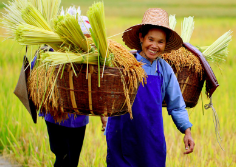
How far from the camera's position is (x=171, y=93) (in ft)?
7.36

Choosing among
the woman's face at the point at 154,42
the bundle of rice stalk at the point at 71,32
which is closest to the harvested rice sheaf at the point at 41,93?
the bundle of rice stalk at the point at 71,32

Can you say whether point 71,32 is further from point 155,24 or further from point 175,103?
point 175,103

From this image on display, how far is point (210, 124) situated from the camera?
168 inches

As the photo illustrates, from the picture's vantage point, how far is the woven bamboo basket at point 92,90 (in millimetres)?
1665

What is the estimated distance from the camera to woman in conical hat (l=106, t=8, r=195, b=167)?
2154 millimetres

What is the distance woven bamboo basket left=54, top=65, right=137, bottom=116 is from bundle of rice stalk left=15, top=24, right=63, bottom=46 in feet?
0.53

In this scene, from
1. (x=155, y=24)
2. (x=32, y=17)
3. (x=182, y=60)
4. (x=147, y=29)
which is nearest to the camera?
(x=32, y=17)

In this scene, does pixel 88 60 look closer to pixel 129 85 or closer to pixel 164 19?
pixel 129 85

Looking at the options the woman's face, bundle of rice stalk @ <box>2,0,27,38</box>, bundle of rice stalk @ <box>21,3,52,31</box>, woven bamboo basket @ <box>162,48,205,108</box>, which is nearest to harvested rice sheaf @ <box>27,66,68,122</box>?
bundle of rice stalk @ <box>2,0,27,38</box>

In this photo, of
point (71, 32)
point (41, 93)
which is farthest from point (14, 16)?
point (71, 32)

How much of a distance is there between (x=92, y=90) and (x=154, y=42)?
0.65 metres

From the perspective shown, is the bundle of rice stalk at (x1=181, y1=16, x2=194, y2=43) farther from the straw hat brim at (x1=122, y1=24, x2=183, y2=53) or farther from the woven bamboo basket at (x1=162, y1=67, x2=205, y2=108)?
the straw hat brim at (x1=122, y1=24, x2=183, y2=53)

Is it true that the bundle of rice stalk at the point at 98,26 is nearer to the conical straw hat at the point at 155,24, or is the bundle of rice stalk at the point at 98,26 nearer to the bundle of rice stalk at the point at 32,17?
the bundle of rice stalk at the point at 32,17

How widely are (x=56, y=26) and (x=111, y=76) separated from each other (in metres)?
0.36
